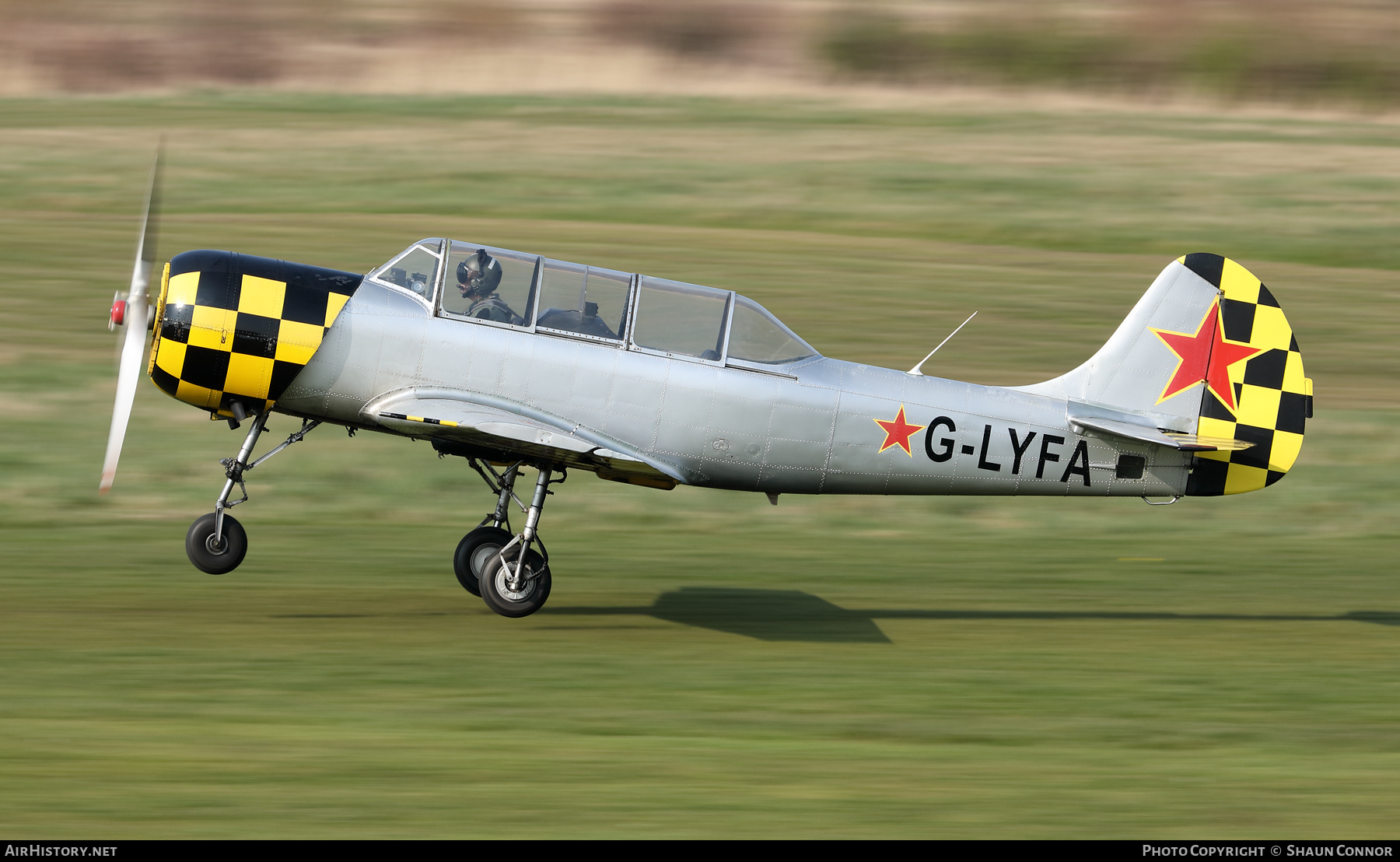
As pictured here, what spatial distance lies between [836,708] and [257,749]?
3.38 m

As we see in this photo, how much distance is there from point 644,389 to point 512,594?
178 cm

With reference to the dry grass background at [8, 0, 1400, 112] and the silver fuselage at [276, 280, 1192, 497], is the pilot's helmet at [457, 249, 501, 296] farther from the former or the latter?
the dry grass background at [8, 0, 1400, 112]

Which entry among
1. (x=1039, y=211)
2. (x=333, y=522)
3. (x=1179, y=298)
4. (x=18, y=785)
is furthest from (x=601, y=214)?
(x=18, y=785)

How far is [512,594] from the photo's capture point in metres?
11.1

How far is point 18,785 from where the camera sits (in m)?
7.40

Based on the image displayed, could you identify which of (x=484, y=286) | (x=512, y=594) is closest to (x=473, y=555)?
(x=512, y=594)

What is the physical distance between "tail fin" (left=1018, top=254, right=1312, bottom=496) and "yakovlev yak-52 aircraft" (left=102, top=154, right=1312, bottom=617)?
17 mm

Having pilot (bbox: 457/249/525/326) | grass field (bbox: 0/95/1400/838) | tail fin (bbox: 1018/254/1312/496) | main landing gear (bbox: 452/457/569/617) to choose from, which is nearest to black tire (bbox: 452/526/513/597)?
grass field (bbox: 0/95/1400/838)

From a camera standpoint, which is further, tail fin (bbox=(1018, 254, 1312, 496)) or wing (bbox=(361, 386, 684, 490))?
tail fin (bbox=(1018, 254, 1312, 496))

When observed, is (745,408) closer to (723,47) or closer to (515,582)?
(515,582)

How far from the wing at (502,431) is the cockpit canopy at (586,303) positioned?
2.00ft

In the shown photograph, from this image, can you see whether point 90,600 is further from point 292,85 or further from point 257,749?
point 292,85

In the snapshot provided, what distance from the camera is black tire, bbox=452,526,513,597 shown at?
1192 centimetres

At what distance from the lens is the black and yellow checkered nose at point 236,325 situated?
412 inches
